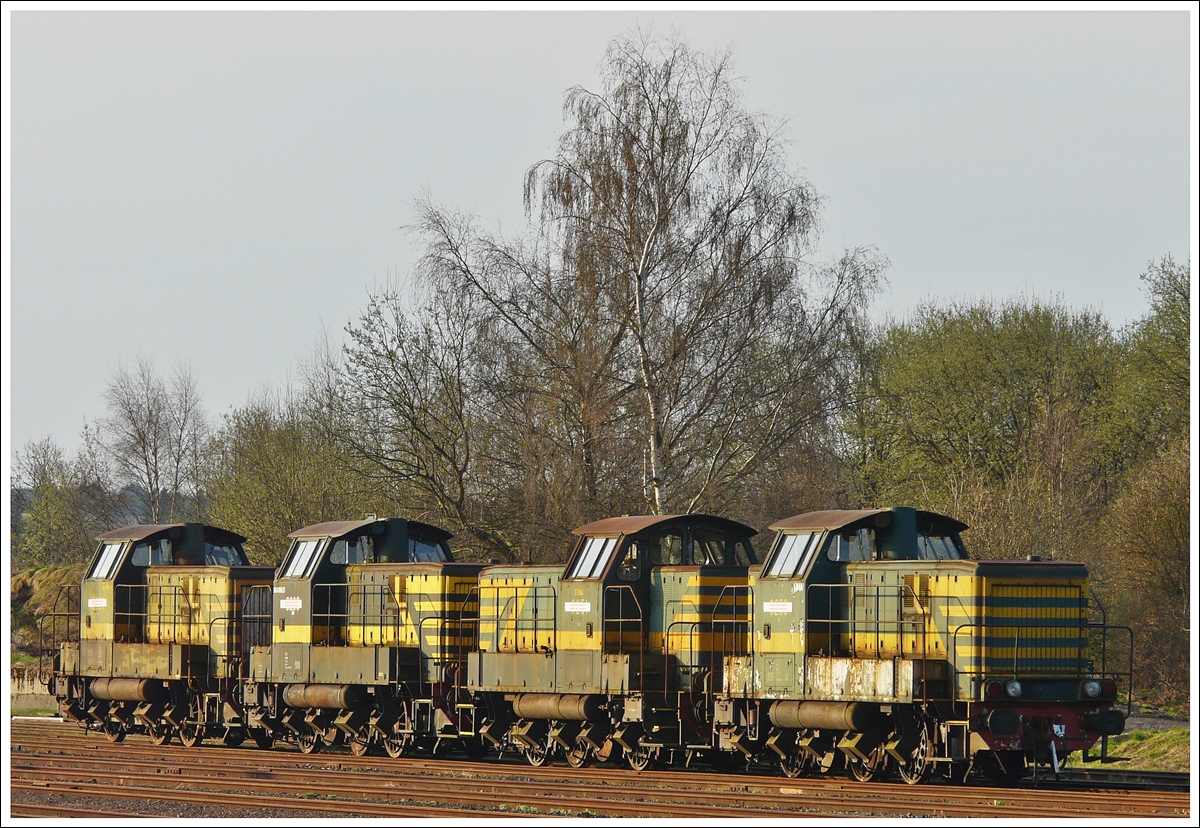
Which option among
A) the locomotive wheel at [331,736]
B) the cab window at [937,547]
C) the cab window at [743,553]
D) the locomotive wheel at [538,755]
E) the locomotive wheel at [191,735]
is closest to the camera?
the cab window at [937,547]

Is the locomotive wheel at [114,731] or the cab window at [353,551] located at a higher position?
the cab window at [353,551]

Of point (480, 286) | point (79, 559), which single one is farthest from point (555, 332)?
point (79, 559)

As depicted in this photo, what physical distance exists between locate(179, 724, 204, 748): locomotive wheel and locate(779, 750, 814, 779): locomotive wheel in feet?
34.9

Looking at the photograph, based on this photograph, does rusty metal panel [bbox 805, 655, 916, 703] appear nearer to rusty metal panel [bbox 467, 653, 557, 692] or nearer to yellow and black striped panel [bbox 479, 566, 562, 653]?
rusty metal panel [bbox 467, 653, 557, 692]

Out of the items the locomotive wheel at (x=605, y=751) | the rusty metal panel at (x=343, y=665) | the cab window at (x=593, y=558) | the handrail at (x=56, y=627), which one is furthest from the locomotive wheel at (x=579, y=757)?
the handrail at (x=56, y=627)

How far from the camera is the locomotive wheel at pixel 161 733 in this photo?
81.2 feet

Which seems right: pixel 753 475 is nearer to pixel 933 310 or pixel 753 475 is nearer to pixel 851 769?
pixel 851 769

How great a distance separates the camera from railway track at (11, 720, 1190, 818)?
1366 cm

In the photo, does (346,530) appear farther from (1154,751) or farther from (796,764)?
(1154,751)

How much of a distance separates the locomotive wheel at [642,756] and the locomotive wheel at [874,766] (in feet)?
9.91

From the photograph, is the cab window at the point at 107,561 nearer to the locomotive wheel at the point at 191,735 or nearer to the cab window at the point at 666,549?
the locomotive wheel at the point at 191,735

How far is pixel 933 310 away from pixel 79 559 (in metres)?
31.7

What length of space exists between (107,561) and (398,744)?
7301 millimetres

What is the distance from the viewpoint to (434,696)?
21391 millimetres
